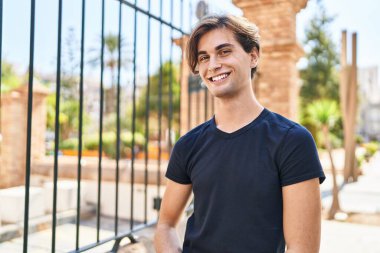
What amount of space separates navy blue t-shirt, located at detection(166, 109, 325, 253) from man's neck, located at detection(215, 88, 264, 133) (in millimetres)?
35

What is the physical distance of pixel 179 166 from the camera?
135cm

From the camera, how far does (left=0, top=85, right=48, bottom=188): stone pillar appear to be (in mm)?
8906

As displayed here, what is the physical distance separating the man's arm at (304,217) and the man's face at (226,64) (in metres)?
0.42

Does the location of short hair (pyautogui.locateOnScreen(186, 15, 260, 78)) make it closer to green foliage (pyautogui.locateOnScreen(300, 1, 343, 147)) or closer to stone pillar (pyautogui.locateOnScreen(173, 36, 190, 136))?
stone pillar (pyautogui.locateOnScreen(173, 36, 190, 136))

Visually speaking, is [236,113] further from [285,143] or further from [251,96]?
[285,143]

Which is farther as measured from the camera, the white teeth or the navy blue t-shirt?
the white teeth

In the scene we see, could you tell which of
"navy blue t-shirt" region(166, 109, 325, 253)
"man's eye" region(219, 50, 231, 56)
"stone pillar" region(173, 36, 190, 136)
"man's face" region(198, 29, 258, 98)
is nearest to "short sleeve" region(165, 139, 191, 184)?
"navy blue t-shirt" region(166, 109, 325, 253)

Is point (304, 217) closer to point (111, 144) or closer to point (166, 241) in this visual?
point (166, 241)

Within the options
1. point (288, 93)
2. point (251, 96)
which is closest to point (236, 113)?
point (251, 96)

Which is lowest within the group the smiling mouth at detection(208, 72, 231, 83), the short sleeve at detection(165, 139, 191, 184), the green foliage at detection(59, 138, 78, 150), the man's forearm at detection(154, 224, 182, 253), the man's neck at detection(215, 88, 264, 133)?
the green foliage at detection(59, 138, 78, 150)

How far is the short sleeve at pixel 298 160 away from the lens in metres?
1.05

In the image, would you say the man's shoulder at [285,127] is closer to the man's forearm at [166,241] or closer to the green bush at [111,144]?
the man's forearm at [166,241]

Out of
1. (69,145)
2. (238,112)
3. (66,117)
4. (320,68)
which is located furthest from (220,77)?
(320,68)

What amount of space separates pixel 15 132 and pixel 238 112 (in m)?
9.43
